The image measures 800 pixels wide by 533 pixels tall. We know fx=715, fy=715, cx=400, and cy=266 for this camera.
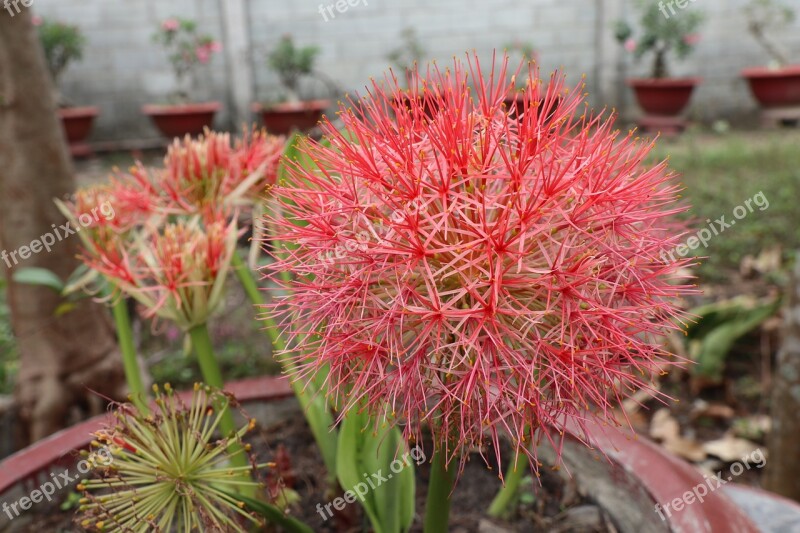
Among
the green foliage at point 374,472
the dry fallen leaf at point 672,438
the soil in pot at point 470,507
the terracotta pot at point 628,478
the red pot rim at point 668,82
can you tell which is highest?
the red pot rim at point 668,82

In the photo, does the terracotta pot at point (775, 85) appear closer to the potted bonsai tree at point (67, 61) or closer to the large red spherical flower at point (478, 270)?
the potted bonsai tree at point (67, 61)

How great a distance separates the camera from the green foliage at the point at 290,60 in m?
6.09

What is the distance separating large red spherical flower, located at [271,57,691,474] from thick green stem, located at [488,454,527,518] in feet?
1.13

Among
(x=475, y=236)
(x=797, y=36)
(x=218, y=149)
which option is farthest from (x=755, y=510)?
(x=797, y=36)

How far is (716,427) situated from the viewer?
7.80 ft

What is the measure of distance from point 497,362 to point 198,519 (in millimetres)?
418

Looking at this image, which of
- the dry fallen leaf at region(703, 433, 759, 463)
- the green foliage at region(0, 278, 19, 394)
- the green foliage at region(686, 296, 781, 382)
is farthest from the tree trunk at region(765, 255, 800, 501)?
the green foliage at region(0, 278, 19, 394)

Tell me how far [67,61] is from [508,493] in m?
6.19

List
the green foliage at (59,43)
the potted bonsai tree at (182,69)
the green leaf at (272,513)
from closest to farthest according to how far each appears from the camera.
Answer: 1. the green leaf at (272,513)
2. the green foliage at (59,43)
3. the potted bonsai tree at (182,69)

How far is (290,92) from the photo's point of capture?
632 centimetres

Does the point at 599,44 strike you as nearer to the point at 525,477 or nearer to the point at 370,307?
the point at 525,477

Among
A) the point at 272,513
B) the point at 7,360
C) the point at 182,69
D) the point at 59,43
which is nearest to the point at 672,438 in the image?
the point at 272,513

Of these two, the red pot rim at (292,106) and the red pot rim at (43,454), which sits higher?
the red pot rim at (292,106)

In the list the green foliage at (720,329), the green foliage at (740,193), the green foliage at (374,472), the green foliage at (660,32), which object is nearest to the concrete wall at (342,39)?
the green foliage at (660,32)
